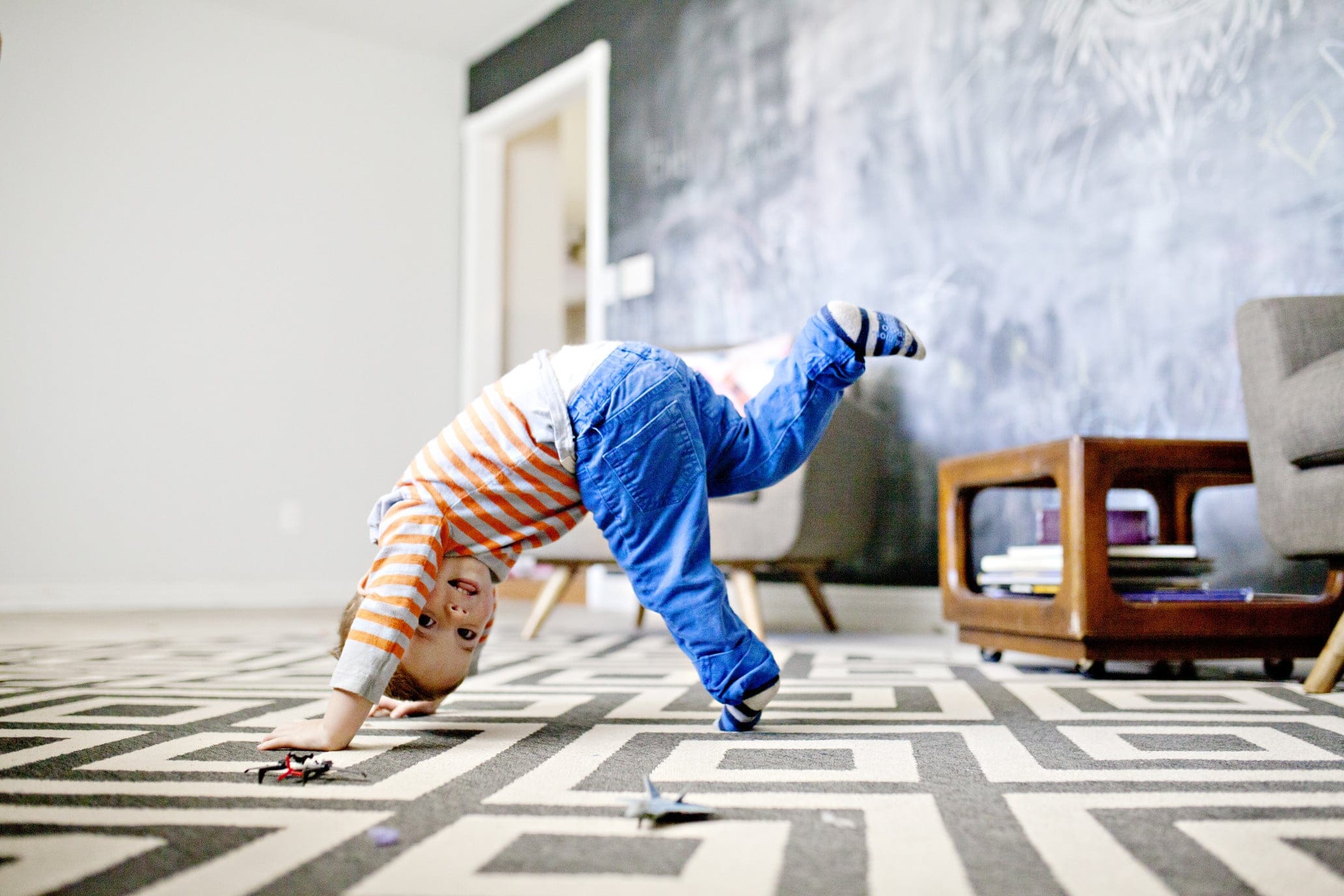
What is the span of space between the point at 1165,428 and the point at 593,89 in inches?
98.2

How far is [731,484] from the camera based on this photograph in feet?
4.00

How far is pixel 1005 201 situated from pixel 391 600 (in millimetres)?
1870

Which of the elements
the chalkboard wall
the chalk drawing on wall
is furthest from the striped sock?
the chalk drawing on wall

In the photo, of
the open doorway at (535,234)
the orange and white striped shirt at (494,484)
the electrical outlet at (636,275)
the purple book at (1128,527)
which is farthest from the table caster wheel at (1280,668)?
the open doorway at (535,234)

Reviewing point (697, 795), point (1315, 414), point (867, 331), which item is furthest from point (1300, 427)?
point (697, 795)

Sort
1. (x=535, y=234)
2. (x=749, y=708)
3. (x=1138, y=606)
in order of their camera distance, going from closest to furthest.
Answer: (x=749, y=708) < (x=1138, y=606) < (x=535, y=234)

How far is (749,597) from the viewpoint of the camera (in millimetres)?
2084

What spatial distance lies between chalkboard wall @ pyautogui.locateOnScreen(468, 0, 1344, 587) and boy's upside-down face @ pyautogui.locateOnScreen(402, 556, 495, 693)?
4.90ft

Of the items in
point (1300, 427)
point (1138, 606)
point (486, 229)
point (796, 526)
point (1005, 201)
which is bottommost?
point (1138, 606)

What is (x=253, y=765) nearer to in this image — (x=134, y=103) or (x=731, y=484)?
(x=731, y=484)

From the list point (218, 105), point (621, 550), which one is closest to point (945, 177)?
point (621, 550)

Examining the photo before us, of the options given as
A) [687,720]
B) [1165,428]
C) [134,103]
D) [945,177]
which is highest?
[134,103]

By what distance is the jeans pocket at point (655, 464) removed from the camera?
3.46ft

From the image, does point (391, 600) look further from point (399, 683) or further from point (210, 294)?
point (210, 294)
